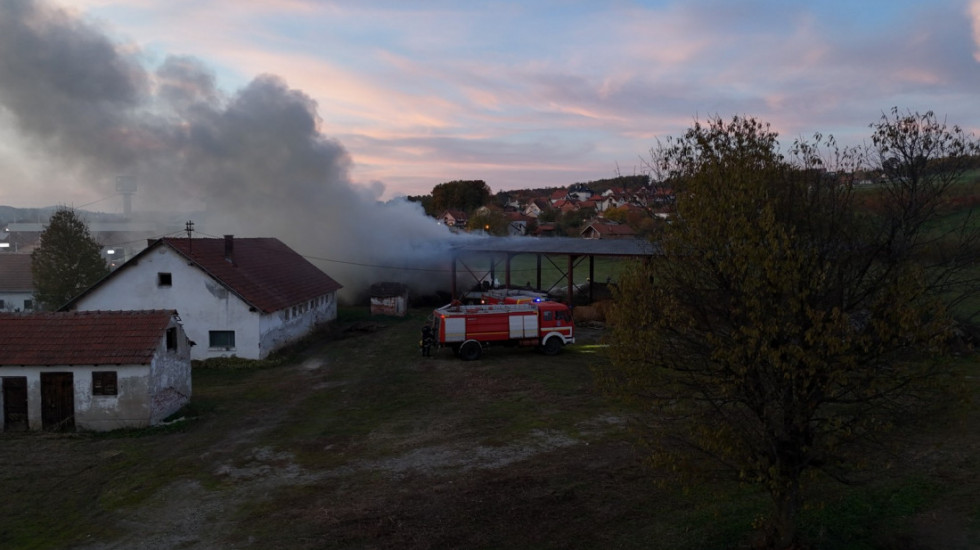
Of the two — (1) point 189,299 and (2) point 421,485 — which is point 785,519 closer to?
(2) point 421,485

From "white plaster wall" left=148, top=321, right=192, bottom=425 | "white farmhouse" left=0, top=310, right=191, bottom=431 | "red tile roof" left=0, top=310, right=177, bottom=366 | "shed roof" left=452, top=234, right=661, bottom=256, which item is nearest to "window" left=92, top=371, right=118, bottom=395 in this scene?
"white farmhouse" left=0, top=310, right=191, bottom=431

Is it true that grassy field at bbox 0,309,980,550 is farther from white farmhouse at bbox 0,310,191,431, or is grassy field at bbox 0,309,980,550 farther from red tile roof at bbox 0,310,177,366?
red tile roof at bbox 0,310,177,366

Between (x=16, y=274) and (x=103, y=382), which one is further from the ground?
(x=16, y=274)

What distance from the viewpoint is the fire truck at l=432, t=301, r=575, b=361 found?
30188 mm

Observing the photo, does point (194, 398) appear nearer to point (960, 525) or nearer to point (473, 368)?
point (473, 368)

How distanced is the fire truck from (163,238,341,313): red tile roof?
359 inches

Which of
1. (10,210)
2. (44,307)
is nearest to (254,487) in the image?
(44,307)

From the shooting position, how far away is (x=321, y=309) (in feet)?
137

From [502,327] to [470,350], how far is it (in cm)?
192

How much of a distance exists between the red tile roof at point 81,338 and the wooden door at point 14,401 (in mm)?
630

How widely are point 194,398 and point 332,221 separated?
3409cm

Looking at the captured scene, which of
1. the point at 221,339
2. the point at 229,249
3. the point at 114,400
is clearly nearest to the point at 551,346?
the point at 221,339

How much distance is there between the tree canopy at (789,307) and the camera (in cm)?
898

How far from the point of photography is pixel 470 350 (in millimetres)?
30328
